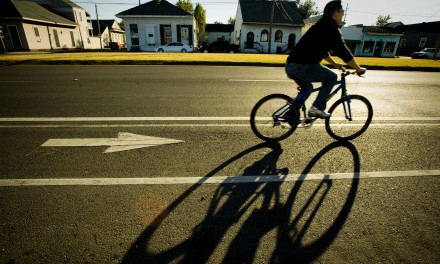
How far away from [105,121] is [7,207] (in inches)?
107

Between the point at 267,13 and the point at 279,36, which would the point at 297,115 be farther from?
the point at 267,13

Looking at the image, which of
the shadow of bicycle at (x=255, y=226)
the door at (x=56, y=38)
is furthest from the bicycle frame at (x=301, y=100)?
the door at (x=56, y=38)

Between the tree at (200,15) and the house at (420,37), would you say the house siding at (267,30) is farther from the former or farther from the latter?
the house at (420,37)

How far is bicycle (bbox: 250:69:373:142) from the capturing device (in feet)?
13.4

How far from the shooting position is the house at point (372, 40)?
4262 cm

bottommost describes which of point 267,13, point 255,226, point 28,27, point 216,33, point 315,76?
point 255,226

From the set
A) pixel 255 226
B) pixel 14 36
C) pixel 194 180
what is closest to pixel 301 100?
pixel 194 180

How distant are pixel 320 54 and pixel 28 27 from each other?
39.7 metres

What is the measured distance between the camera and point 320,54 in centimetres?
364

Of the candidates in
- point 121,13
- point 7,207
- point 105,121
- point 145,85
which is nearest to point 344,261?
point 7,207

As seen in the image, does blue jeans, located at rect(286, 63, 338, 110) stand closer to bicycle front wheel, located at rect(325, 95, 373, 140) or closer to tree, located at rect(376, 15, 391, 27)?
bicycle front wheel, located at rect(325, 95, 373, 140)

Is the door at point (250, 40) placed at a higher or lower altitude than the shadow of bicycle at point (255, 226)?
higher

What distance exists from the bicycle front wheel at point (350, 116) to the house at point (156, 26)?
1236 inches

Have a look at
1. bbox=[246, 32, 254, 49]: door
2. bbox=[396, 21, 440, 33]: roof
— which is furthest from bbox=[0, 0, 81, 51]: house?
bbox=[396, 21, 440, 33]: roof
